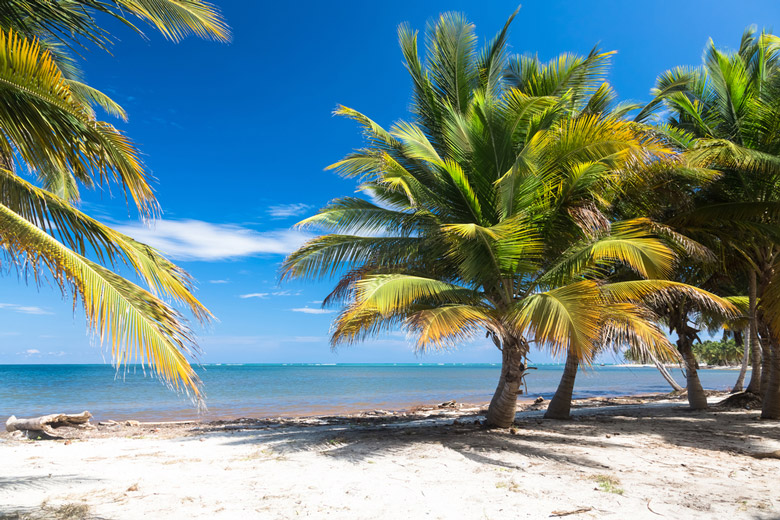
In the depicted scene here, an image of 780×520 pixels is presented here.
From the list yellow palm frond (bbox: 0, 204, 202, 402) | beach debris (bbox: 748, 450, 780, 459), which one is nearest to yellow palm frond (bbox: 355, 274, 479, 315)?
yellow palm frond (bbox: 0, 204, 202, 402)

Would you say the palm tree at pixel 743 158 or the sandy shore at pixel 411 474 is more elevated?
the palm tree at pixel 743 158

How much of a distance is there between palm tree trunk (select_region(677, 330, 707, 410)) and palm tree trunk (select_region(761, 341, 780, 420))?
1912mm

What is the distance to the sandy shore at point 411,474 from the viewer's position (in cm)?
416

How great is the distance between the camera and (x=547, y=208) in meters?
7.48

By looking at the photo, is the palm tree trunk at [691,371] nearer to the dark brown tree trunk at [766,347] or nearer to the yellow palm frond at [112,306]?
the dark brown tree trunk at [766,347]

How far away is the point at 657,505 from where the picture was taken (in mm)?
4195

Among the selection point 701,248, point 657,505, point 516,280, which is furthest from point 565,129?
point 657,505

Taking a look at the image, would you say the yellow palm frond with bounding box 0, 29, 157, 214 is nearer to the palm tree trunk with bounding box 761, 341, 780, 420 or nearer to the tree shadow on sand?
the tree shadow on sand

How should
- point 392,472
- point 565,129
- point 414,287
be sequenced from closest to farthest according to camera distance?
point 392,472 < point 414,287 < point 565,129

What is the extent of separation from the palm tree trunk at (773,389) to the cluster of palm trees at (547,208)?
4 cm

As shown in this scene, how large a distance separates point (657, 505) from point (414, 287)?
368cm

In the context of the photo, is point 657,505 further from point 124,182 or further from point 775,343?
point 775,343

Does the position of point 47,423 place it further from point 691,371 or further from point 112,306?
point 691,371

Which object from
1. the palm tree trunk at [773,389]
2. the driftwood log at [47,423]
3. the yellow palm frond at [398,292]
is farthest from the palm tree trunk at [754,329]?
the driftwood log at [47,423]
